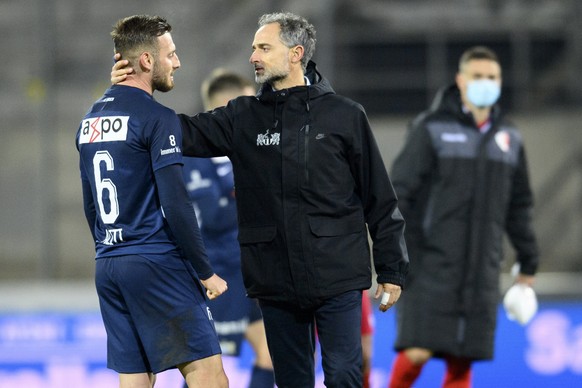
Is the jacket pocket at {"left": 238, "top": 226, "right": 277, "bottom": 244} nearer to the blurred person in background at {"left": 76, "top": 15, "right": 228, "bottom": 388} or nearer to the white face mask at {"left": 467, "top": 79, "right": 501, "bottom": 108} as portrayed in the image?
the blurred person in background at {"left": 76, "top": 15, "right": 228, "bottom": 388}

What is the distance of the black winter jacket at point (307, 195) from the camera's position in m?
4.29

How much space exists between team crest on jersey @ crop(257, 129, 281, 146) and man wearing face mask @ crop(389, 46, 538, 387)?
5.05 ft

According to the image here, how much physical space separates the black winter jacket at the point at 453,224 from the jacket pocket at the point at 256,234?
4.98ft

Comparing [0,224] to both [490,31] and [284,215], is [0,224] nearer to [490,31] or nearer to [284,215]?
[490,31]

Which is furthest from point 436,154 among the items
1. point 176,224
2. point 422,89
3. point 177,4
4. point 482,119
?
point 177,4

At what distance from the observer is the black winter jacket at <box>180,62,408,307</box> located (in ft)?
14.1

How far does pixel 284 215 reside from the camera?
4305 mm

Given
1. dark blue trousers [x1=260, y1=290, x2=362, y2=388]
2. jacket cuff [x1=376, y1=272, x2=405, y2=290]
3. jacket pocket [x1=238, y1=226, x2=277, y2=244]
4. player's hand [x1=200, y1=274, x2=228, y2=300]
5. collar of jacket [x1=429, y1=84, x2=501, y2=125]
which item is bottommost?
dark blue trousers [x1=260, y1=290, x2=362, y2=388]

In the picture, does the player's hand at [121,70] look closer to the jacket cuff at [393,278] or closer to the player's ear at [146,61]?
the player's ear at [146,61]

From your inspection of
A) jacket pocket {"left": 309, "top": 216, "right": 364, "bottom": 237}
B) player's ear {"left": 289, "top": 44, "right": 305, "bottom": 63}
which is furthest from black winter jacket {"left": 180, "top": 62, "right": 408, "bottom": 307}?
player's ear {"left": 289, "top": 44, "right": 305, "bottom": 63}

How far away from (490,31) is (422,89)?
0.96 meters

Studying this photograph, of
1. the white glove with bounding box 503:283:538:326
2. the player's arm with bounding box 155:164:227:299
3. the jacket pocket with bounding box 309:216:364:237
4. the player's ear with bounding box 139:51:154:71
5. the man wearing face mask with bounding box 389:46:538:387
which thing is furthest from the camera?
the white glove with bounding box 503:283:538:326

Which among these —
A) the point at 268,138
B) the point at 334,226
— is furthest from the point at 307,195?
the point at 268,138

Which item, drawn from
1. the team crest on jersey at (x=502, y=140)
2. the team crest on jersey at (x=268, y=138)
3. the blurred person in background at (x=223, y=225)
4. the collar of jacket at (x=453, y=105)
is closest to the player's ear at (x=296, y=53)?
the team crest on jersey at (x=268, y=138)
